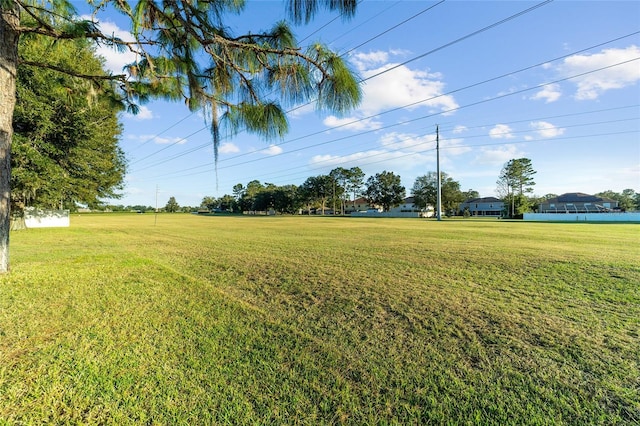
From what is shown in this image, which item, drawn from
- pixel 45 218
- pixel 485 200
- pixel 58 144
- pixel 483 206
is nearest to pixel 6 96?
pixel 58 144

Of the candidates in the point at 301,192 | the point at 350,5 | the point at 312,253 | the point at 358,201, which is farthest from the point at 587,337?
the point at 358,201

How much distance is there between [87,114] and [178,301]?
1484 centimetres

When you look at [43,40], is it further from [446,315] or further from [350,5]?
[446,315]

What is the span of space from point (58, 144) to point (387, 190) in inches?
2391

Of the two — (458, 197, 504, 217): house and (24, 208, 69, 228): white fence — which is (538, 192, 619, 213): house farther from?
(24, 208, 69, 228): white fence

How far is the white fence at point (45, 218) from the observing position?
1750 cm

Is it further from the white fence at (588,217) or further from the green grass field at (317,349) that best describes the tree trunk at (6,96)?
the white fence at (588,217)

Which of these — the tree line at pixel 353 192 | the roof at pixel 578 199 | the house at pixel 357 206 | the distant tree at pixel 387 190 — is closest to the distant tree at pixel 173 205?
the tree line at pixel 353 192

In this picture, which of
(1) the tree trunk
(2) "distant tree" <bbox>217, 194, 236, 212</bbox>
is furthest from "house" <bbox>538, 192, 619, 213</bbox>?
(2) "distant tree" <bbox>217, 194, 236, 212</bbox>

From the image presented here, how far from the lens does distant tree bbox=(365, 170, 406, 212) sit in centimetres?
6694

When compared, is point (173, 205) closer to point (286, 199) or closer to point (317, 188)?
point (286, 199)

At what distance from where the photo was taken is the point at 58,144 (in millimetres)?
13891

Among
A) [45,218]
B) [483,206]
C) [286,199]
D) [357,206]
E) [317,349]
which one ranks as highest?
[286,199]

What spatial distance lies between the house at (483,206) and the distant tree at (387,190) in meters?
16.8
